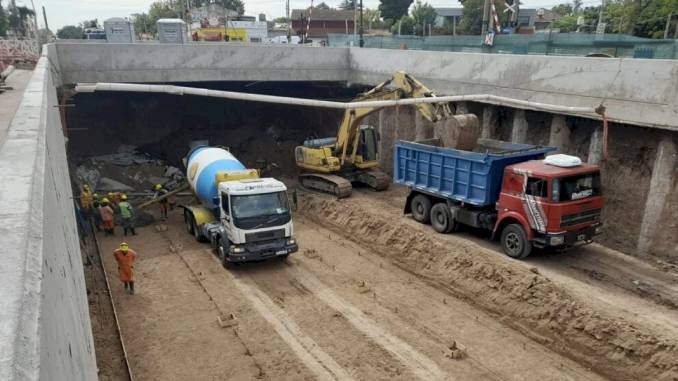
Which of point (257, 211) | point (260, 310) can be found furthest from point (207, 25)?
point (260, 310)

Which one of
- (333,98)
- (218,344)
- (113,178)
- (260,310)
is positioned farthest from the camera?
(333,98)

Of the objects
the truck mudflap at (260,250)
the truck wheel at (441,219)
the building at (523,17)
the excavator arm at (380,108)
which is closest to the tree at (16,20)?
the building at (523,17)

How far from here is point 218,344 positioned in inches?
414

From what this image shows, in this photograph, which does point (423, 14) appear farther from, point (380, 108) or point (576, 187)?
point (576, 187)

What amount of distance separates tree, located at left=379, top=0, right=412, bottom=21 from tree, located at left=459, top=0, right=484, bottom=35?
2179cm

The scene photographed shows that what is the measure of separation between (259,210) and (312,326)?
4075 millimetres

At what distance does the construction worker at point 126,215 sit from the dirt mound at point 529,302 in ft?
25.9

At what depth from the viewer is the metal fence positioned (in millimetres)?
14508

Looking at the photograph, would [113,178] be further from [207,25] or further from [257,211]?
[207,25]

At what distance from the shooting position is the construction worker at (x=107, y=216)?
56.0 ft

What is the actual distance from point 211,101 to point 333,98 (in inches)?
292

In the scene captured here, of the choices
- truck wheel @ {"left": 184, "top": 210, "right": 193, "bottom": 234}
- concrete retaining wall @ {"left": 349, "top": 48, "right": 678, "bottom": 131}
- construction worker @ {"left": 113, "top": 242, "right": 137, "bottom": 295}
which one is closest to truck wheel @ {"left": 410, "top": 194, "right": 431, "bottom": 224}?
concrete retaining wall @ {"left": 349, "top": 48, "right": 678, "bottom": 131}

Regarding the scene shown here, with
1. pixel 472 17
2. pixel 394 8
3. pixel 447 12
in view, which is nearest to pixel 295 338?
pixel 472 17

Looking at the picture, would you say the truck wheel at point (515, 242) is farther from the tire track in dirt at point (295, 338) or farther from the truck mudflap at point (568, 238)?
the tire track in dirt at point (295, 338)
